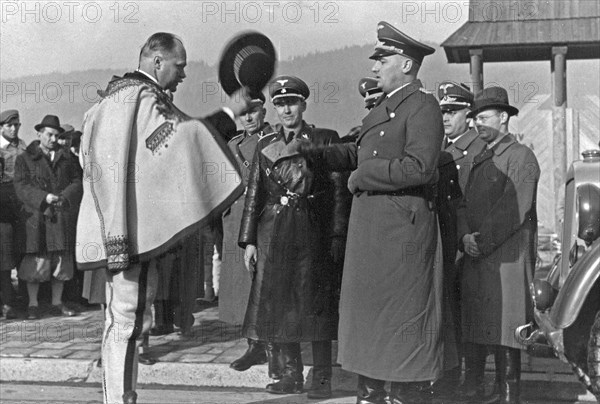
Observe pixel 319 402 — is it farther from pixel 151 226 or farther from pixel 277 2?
pixel 277 2

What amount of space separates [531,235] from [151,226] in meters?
2.42

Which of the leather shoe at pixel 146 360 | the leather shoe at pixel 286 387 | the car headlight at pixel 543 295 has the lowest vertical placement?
the leather shoe at pixel 286 387

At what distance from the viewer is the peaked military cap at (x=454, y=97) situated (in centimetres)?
539

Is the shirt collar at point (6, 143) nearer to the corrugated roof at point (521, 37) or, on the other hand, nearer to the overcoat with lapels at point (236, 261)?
the overcoat with lapels at point (236, 261)

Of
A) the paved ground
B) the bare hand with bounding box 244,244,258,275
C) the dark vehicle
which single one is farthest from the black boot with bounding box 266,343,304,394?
the dark vehicle

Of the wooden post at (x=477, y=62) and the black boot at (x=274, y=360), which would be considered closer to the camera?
the black boot at (x=274, y=360)

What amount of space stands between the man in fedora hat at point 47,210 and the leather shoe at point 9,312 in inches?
5.2

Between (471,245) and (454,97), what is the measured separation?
3.57 feet

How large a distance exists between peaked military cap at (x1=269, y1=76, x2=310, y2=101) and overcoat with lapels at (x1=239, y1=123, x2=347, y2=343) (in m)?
0.26

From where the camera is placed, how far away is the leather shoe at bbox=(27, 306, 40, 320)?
7.78 meters

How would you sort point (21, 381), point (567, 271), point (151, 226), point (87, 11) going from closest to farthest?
point (151, 226)
point (567, 271)
point (21, 381)
point (87, 11)

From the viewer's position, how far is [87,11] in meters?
6.44

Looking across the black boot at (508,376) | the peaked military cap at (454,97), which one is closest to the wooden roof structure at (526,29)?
the peaked military cap at (454,97)

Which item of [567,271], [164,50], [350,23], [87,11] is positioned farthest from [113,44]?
[567,271]
